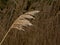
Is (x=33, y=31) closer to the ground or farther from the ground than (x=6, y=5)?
closer to the ground

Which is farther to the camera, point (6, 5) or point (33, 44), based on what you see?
point (6, 5)

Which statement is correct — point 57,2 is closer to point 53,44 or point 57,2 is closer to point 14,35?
point 53,44

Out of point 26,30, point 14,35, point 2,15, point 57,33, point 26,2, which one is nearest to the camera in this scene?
point 57,33

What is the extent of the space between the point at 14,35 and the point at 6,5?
1.96 metres

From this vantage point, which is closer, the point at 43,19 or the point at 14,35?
the point at 43,19

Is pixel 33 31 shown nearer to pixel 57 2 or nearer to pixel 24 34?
pixel 24 34

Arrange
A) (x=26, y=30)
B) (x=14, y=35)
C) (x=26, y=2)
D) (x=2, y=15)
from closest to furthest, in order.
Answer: (x=26, y=30), (x=14, y=35), (x=26, y=2), (x=2, y=15)

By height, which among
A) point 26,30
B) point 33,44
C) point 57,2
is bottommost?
point 33,44

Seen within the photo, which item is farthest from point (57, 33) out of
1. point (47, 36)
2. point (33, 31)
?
point (33, 31)

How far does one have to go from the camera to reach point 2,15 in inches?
171

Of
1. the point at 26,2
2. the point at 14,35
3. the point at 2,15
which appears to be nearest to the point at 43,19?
the point at 14,35

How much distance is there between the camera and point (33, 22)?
2391 millimetres

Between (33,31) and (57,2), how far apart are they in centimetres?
41

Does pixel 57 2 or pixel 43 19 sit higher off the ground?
pixel 57 2
